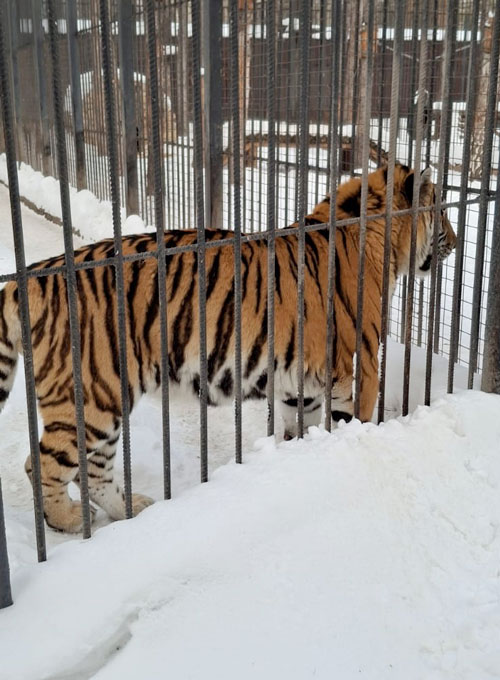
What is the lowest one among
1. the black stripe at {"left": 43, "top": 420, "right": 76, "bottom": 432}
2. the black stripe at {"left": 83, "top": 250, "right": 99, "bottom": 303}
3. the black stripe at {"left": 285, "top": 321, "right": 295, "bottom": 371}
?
the black stripe at {"left": 43, "top": 420, "right": 76, "bottom": 432}

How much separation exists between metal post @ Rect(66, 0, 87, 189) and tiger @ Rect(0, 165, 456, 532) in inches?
264

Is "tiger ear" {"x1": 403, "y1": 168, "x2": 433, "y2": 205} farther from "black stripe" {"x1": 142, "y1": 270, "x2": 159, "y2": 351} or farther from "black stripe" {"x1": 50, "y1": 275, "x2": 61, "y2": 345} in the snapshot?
"black stripe" {"x1": 50, "y1": 275, "x2": 61, "y2": 345}

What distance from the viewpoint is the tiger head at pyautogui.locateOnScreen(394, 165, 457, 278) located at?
3.54 m

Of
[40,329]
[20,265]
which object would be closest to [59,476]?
[40,329]

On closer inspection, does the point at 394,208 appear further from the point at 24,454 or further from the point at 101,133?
the point at 101,133

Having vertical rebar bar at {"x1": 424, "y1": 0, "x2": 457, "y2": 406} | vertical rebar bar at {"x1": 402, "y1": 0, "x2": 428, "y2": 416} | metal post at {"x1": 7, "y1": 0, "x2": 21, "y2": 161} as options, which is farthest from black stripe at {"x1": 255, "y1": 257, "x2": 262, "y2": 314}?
metal post at {"x1": 7, "y1": 0, "x2": 21, "y2": 161}

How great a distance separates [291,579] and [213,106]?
3.99 metres

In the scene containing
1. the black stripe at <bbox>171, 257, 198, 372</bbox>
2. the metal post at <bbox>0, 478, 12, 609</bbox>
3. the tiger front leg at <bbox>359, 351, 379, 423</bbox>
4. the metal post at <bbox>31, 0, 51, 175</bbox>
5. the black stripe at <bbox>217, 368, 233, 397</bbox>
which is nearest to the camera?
the metal post at <bbox>0, 478, 12, 609</bbox>

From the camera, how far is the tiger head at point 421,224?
3.54 meters

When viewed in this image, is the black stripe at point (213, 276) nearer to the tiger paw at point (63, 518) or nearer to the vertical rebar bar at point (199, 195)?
the vertical rebar bar at point (199, 195)

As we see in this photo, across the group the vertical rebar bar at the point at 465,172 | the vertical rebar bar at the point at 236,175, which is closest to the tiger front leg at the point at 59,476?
the vertical rebar bar at the point at 236,175

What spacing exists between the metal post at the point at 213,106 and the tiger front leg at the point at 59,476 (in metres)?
3.06

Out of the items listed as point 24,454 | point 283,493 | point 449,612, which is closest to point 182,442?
point 24,454

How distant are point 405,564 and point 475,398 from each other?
1.11m
